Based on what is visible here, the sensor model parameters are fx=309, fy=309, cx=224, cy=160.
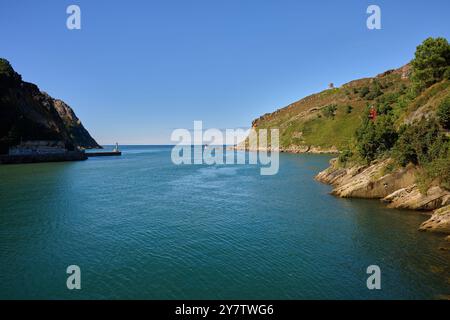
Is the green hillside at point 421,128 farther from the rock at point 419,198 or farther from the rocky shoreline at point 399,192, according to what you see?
the rocky shoreline at point 399,192

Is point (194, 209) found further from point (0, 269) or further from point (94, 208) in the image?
point (0, 269)

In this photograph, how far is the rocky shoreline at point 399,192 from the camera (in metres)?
31.9

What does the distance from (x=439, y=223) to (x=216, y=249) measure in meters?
22.7

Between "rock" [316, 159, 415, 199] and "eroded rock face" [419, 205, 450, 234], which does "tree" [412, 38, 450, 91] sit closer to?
"rock" [316, 159, 415, 199]

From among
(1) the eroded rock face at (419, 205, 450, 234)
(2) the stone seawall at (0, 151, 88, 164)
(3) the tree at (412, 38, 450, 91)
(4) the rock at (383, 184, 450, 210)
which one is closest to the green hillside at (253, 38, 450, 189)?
(3) the tree at (412, 38, 450, 91)

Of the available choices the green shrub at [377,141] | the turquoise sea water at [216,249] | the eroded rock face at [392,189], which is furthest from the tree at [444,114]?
the turquoise sea water at [216,249]

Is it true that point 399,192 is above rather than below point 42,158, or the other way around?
below

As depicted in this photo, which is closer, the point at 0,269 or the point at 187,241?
the point at 0,269

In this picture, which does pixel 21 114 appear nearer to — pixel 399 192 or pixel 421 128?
pixel 399 192

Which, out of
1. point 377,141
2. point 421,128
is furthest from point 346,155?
point 421,128

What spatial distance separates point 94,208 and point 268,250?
28.5m

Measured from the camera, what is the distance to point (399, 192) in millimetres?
43219
